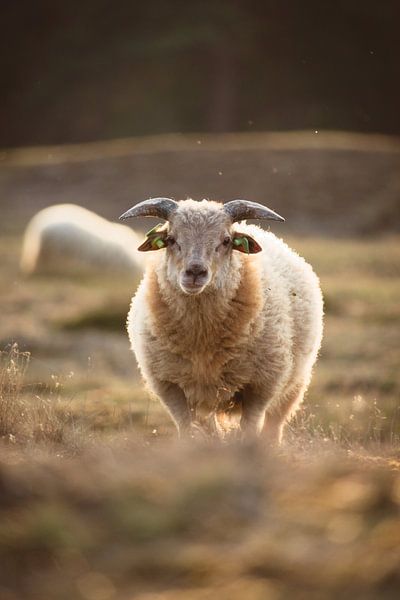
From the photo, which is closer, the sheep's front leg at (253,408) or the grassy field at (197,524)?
the grassy field at (197,524)

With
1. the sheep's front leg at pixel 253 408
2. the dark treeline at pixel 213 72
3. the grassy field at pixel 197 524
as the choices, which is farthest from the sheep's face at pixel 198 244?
the dark treeline at pixel 213 72

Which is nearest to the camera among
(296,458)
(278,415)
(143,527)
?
(143,527)

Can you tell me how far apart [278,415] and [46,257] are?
17.5 meters

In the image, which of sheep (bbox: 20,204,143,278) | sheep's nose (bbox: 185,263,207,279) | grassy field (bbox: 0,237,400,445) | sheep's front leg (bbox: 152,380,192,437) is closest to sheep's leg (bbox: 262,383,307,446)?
grassy field (bbox: 0,237,400,445)

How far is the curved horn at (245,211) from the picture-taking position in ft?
26.5

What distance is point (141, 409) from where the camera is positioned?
12.3m

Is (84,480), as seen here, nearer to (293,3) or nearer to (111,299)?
(111,299)

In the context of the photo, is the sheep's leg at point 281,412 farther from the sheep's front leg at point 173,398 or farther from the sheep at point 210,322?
the sheep's front leg at point 173,398

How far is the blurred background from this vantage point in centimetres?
1705

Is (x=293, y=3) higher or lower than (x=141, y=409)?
higher

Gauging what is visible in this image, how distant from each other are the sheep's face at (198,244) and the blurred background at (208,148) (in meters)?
2.08

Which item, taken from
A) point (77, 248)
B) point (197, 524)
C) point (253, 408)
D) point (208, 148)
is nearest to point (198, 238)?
Result: point (253, 408)

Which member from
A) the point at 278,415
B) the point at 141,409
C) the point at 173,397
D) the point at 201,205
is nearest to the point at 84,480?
the point at 173,397

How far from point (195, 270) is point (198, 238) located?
0.36m
